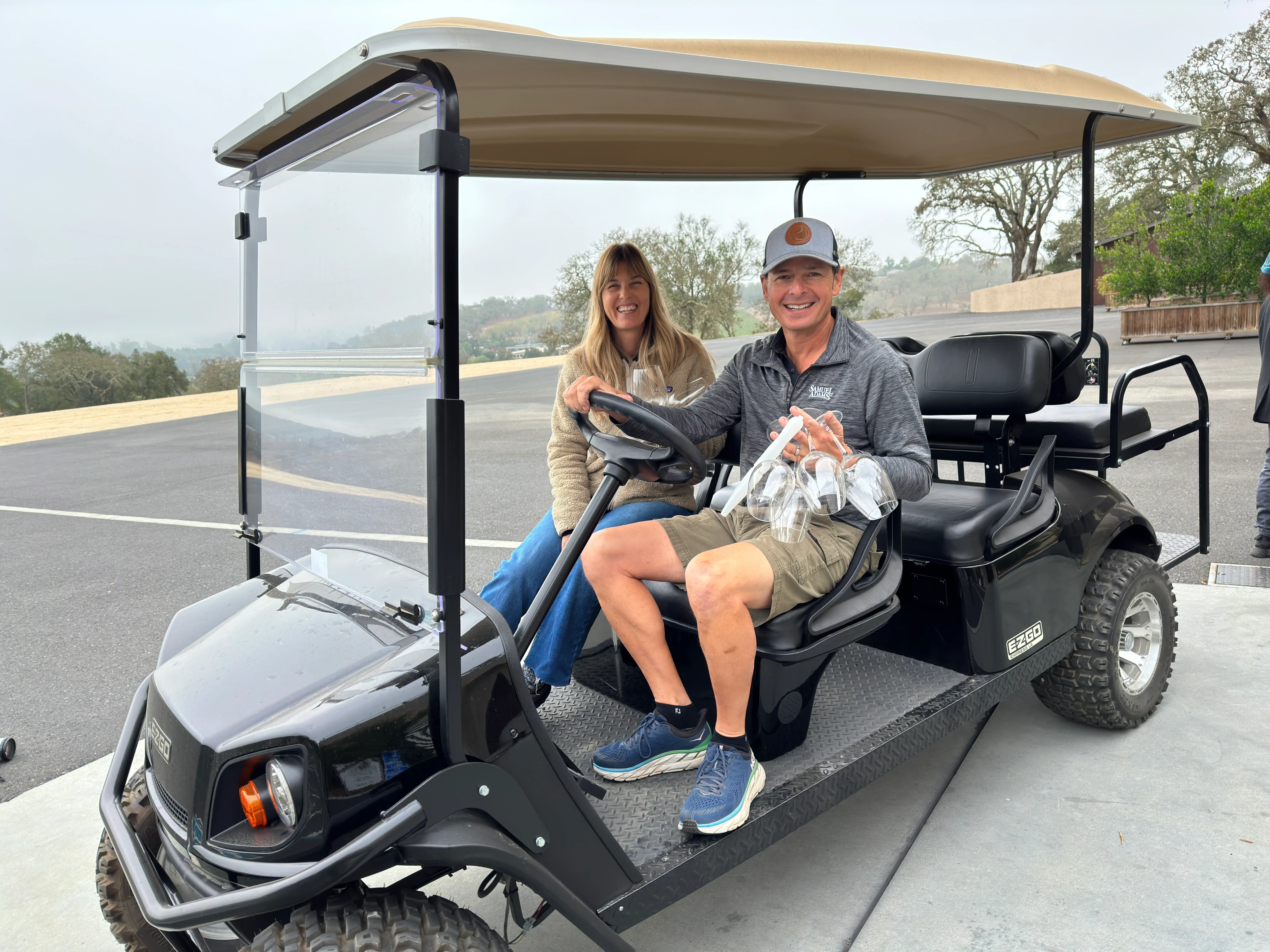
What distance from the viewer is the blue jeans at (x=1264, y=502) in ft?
14.9

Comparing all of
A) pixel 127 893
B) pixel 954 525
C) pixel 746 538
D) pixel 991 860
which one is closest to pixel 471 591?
pixel 746 538

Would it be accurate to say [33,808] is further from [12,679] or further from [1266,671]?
[1266,671]

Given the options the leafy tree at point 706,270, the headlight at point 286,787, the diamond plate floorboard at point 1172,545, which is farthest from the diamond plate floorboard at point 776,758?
the leafy tree at point 706,270

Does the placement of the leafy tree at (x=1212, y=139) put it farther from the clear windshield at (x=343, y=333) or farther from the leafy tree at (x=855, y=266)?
the clear windshield at (x=343, y=333)

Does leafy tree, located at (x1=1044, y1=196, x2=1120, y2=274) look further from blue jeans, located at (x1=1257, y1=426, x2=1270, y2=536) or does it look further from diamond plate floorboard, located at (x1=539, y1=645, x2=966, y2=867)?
diamond plate floorboard, located at (x1=539, y1=645, x2=966, y2=867)

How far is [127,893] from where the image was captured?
6.38 ft

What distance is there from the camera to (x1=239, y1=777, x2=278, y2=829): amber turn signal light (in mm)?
1505

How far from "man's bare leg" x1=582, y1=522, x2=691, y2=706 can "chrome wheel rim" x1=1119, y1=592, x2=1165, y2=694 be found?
163 cm

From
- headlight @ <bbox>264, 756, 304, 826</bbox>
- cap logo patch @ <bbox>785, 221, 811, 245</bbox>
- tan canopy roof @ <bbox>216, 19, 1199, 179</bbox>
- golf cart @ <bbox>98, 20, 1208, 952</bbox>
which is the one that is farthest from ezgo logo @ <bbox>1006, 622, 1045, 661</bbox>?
headlight @ <bbox>264, 756, 304, 826</bbox>

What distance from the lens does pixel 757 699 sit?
2115 millimetres

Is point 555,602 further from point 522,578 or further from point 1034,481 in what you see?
point 1034,481

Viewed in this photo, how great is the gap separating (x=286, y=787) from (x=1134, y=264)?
20794 mm

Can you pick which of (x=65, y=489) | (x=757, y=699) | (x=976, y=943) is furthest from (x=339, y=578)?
(x=65, y=489)

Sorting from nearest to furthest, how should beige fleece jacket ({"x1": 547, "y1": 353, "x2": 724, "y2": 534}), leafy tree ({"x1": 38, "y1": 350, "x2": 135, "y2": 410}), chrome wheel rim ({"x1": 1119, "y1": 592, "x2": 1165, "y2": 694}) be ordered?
beige fleece jacket ({"x1": 547, "y1": 353, "x2": 724, "y2": 534}) → chrome wheel rim ({"x1": 1119, "y1": 592, "x2": 1165, "y2": 694}) → leafy tree ({"x1": 38, "y1": 350, "x2": 135, "y2": 410})
